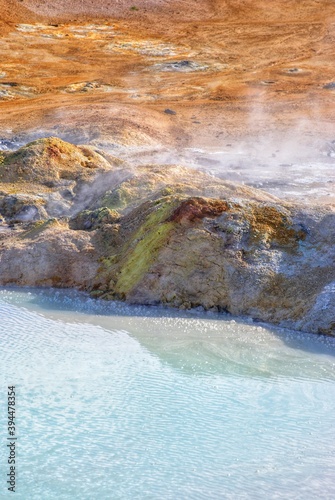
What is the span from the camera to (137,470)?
4430 mm

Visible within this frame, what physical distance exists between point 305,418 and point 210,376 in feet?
2.96

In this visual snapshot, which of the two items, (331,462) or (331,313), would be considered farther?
(331,313)

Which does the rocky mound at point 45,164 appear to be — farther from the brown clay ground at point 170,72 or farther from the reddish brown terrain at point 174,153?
the brown clay ground at point 170,72

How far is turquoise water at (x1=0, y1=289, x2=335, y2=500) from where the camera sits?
434cm

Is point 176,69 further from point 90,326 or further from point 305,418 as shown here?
point 305,418

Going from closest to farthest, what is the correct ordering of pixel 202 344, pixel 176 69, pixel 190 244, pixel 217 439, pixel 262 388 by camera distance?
pixel 217 439 < pixel 262 388 < pixel 202 344 < pixel 190 244 < pixel 176 69

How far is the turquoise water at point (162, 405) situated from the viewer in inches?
171

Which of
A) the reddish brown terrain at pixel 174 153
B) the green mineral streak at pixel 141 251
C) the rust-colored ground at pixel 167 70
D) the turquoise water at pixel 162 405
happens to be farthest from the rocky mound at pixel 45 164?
the rust-colored ground at pixel 167 70

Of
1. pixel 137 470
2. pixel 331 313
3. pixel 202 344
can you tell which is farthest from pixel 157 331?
pixel 137 470

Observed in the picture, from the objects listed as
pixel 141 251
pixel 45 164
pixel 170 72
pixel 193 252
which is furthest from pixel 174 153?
pixel 170 72

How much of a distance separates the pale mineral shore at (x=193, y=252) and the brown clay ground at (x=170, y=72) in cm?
675

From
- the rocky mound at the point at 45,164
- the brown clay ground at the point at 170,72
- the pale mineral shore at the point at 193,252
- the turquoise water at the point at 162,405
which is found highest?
the brown clay ground at the point at 170,72

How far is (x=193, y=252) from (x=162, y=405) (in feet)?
7.58

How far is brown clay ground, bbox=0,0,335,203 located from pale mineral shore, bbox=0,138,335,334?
6.75 m
